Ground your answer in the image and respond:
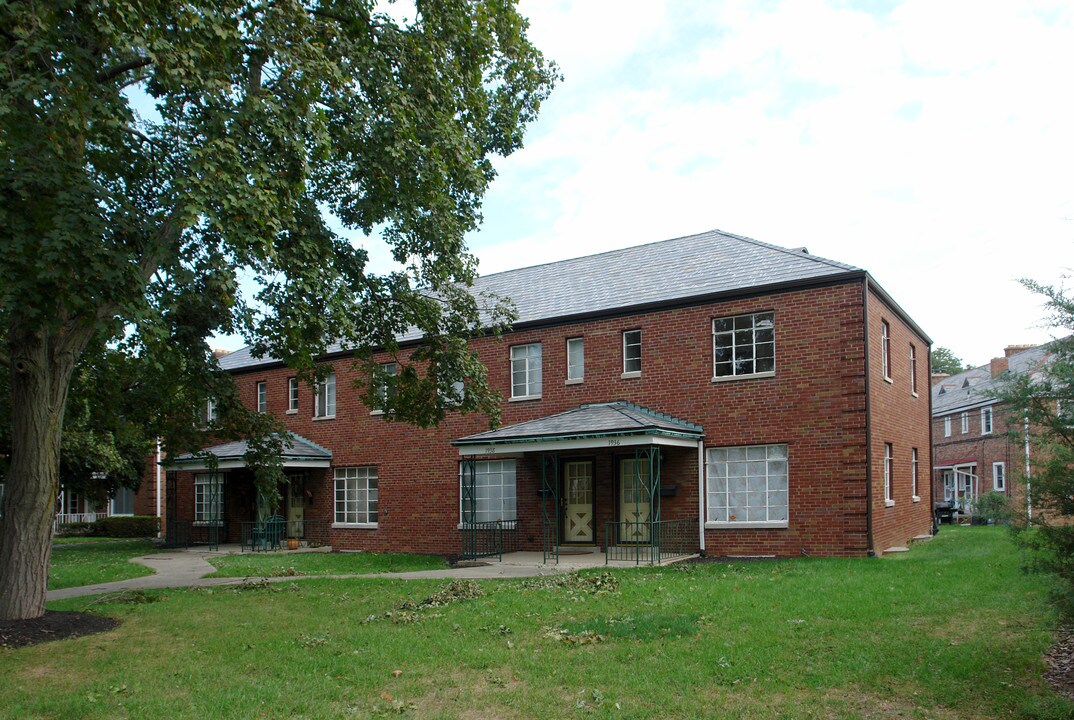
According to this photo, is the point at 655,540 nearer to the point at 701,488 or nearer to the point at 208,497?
the point at 701,488

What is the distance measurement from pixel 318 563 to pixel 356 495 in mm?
5028

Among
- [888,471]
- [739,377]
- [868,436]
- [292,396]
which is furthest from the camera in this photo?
[292,396]

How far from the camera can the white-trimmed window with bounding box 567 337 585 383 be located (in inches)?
845

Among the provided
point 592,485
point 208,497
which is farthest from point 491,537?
point 208,497

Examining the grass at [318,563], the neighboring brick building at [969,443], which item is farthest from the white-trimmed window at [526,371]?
the neighboring brick building at [969,443]

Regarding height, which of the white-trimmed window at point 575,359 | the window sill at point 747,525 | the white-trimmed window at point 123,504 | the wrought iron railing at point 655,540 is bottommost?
the white-trimmed window at point 123,504

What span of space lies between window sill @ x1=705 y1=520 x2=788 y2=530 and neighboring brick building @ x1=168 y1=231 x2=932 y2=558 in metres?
0.02

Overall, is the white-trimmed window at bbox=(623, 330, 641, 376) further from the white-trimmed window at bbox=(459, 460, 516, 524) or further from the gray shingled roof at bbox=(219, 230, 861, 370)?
the white-trimmed window at bbox=(459, 460, 516, 524)

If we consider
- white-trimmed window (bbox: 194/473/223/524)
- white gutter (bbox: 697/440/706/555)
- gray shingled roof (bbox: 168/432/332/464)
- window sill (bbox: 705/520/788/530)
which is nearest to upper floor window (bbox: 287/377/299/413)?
gray shingled roof (bbox: 168/432/332/464)

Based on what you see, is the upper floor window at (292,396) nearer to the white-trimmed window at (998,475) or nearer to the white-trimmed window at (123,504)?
the white-trimmed window at (123,504)

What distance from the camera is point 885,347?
66.4 ft

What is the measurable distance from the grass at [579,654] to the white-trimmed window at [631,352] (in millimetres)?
7498

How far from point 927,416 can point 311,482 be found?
1864 centimetres

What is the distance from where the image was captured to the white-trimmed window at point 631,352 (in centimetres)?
2055
